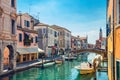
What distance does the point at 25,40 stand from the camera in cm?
3991

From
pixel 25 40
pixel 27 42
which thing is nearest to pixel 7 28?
pixel 25 40

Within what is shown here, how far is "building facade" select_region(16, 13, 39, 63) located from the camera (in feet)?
A: 124

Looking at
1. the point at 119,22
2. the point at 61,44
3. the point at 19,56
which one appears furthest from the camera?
the point at 61,44

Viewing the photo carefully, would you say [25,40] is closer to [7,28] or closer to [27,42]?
[27,42]

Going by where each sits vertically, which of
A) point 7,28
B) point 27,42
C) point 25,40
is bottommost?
point 27,42

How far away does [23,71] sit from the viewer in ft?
96.6

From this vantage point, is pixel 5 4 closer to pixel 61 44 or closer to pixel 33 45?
pixel 33 45

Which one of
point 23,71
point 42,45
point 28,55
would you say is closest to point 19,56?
point 28,55

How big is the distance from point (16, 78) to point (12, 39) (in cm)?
577

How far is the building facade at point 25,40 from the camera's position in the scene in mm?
37694

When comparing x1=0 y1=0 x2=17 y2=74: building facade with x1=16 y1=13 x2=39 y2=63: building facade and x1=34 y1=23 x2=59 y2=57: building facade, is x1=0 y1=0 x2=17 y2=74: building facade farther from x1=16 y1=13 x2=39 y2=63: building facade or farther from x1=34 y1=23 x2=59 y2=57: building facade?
x1=34 y1=23 x2=59 y2=57: building facade

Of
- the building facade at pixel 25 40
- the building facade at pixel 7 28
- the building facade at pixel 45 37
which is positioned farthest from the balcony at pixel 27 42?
the building facade at pixel 45 37

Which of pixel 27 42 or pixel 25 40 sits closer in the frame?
pixel 25 40

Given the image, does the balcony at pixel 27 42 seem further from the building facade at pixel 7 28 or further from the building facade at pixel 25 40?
the building facade at pixel 7 28
